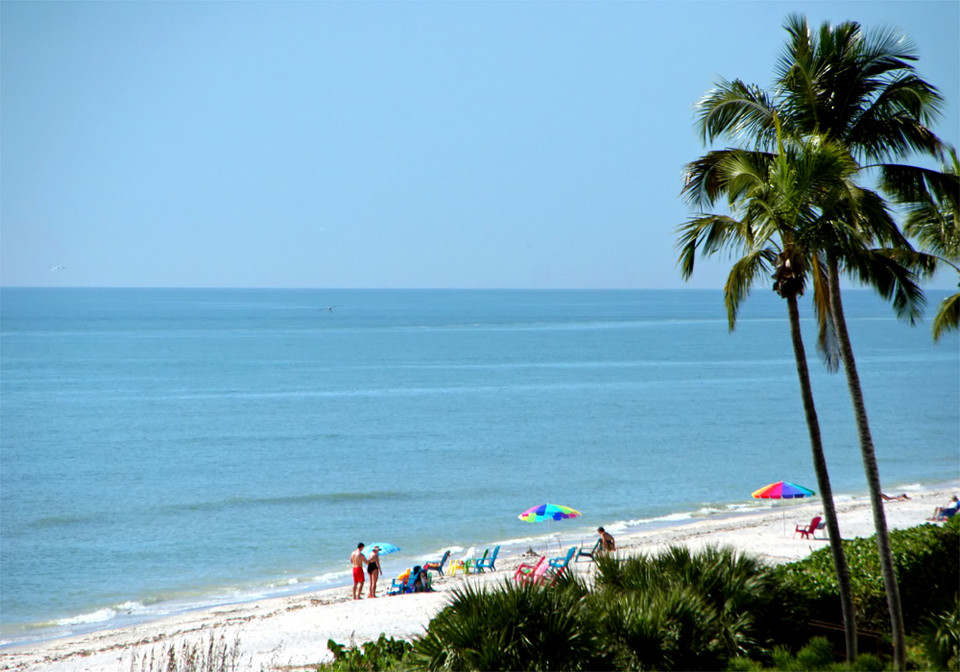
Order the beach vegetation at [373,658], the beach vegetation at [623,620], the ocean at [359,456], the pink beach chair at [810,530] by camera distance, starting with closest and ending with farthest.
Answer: the beach vegetation at [623,620] → the beach vegetation at [373,658] → the pink beach chair at [810,530] → the ocean at [359,456]

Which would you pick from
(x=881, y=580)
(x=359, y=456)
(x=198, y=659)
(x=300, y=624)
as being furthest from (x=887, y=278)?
(x=359, y=456)

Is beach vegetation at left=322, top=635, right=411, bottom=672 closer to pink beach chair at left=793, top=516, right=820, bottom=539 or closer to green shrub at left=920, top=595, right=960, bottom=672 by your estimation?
green shrub at left=920, top=595, right=960, bottom=672

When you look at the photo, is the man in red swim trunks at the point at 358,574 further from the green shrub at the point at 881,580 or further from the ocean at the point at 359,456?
the green shrub at the point at 881,580

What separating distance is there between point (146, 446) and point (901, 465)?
38.1m

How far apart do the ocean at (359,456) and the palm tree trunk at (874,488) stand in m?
16.3

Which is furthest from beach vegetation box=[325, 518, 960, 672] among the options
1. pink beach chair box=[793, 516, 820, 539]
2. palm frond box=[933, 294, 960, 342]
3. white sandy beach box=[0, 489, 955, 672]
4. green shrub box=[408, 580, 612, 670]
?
pink beach chair box=[793, 516, 820, 539]

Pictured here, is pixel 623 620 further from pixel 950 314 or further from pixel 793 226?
pixel 950 314

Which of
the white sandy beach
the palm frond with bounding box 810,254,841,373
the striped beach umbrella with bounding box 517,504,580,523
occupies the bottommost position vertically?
the white sandy beach

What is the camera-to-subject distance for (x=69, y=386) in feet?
242

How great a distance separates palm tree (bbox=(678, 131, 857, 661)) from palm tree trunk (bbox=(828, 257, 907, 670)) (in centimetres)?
37

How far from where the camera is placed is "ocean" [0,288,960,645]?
83.4 feet

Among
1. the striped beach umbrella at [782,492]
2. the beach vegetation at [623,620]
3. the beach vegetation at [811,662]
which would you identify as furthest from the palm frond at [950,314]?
the striped beach umbrella at [782,492]

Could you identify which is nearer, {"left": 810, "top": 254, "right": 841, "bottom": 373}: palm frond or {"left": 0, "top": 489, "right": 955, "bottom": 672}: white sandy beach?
{"left": 810, "top": 254, "right": 841, "bottom": 373}: palm frond

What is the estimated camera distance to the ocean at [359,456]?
83.4 ft
